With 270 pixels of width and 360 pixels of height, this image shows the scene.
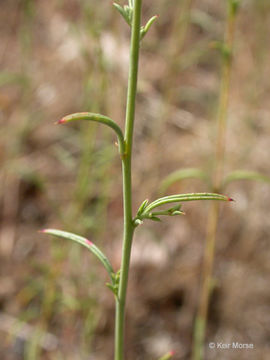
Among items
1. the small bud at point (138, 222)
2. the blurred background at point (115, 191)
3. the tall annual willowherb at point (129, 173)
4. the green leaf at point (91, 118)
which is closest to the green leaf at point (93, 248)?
the tall annual willowherb at point (129, 173)

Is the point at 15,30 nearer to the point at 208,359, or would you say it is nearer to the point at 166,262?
the point at 166,262

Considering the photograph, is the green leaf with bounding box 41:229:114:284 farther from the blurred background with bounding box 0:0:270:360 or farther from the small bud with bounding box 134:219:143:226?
the blurred background with bounding box 0:0:270:360

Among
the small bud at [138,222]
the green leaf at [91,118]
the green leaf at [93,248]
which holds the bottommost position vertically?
the green leaf at [93,248]

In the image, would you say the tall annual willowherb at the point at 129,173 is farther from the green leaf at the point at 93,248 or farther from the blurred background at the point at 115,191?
the blurred background at the point at 115,191

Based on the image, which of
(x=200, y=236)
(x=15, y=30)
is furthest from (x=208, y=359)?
(x=15, y=30)

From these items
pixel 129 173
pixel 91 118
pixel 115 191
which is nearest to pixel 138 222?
pixel 129 173

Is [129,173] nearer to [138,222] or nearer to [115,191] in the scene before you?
[138,222]

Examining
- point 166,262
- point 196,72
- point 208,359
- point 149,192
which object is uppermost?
point 196,72

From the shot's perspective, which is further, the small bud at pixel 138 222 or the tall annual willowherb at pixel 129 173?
the small bud at pixel 138 222

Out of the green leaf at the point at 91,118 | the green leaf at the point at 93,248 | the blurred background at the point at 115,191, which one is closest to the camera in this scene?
the green leaf at the point at 91,118
